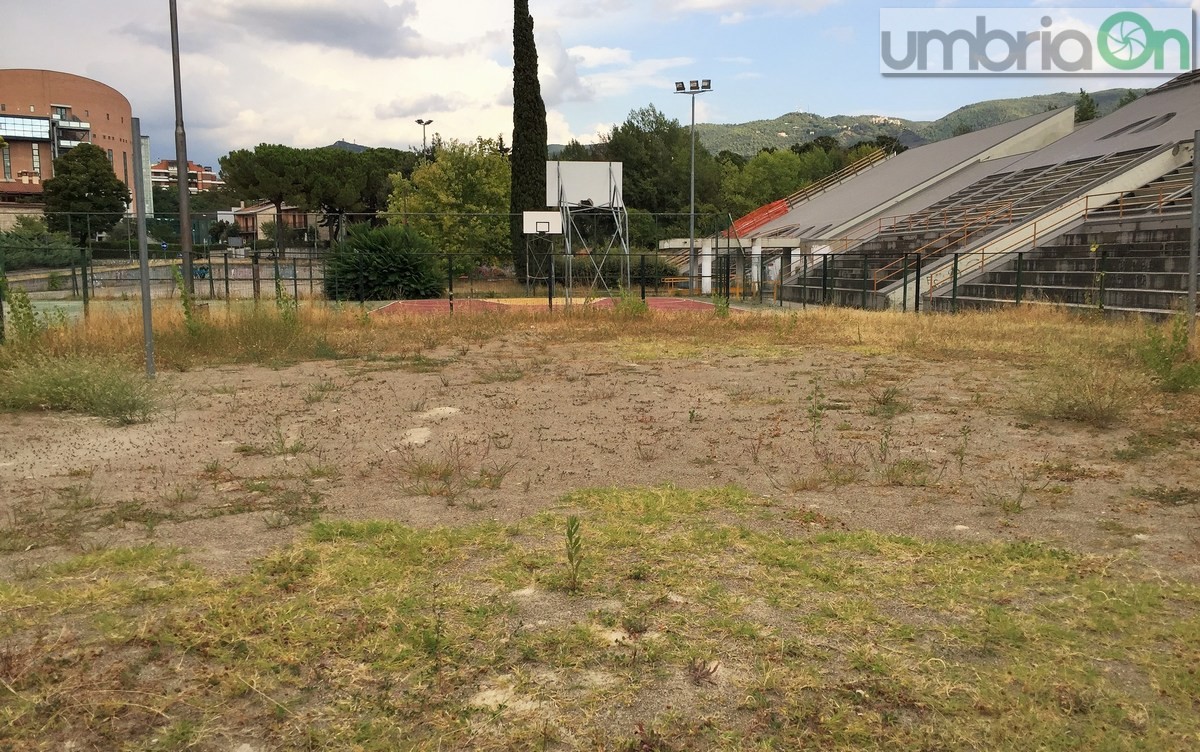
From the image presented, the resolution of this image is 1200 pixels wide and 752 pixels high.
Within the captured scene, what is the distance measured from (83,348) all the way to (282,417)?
5568 mm

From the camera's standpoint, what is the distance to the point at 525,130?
118 ft

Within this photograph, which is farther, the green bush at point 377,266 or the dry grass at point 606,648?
the green bush at point 377,266

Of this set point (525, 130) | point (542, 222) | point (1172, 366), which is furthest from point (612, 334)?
point (525, 130)

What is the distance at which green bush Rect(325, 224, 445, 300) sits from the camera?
2931 centimetres

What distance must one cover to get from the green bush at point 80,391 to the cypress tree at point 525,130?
26762 mm

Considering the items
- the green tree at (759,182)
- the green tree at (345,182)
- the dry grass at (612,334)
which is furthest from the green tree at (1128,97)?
the dry grass at (612,334)

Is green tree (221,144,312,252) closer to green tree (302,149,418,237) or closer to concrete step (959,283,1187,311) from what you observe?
green tree (302,149,418,237)

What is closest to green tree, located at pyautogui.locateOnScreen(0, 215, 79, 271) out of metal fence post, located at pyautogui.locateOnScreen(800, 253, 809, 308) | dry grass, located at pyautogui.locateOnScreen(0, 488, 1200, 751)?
metal fence post, located at pyautogui.locateOnScreen(800, 253, 809, 308)

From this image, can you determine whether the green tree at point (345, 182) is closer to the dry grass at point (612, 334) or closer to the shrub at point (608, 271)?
the shrub at point (608, 271)

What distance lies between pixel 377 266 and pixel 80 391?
21.3m

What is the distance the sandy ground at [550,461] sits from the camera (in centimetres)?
512

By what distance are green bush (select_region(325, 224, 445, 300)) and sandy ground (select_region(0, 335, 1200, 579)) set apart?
743 inches

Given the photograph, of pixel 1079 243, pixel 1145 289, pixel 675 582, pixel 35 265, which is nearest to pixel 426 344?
pixel 675 582

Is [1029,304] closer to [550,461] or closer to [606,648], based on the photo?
[550,461]
